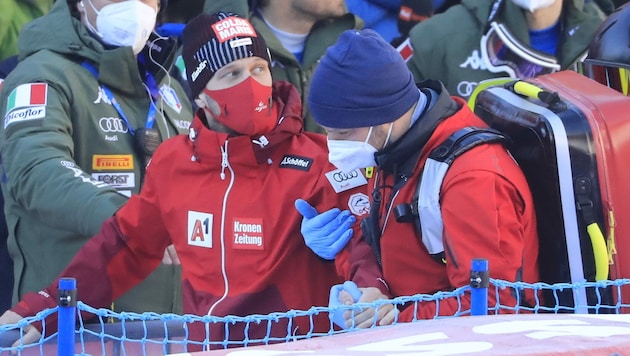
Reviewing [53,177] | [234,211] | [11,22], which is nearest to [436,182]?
[234,211]

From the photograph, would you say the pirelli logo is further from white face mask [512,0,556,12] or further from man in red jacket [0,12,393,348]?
white face mask [512,0,556,12]

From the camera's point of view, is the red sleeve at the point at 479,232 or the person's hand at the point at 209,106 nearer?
the red sleeve at the point at 479,232

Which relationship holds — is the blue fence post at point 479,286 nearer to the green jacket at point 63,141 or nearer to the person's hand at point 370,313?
the person's hand at point 370,313

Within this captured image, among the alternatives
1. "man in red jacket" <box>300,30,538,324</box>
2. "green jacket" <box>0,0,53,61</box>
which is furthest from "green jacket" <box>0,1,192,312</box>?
"man in red jacket" <box>300,30,538,324</box>

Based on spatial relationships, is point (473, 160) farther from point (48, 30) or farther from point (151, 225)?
point (48, 30)

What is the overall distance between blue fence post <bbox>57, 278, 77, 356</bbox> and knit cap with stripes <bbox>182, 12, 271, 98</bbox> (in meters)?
1.28

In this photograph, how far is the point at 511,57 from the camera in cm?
579

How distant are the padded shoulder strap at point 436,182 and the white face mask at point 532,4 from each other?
2413 mm

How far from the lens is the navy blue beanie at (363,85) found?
11.5ft

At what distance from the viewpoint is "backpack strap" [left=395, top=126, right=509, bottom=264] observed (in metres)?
3.35

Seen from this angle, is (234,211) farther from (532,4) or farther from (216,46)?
(532,4)

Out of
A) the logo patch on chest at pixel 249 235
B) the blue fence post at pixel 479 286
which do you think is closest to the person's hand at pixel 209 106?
the logo patch on chest at pixel 249 235

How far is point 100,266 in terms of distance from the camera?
4.13 metres

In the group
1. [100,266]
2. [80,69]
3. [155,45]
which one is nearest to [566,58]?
[155,45]
